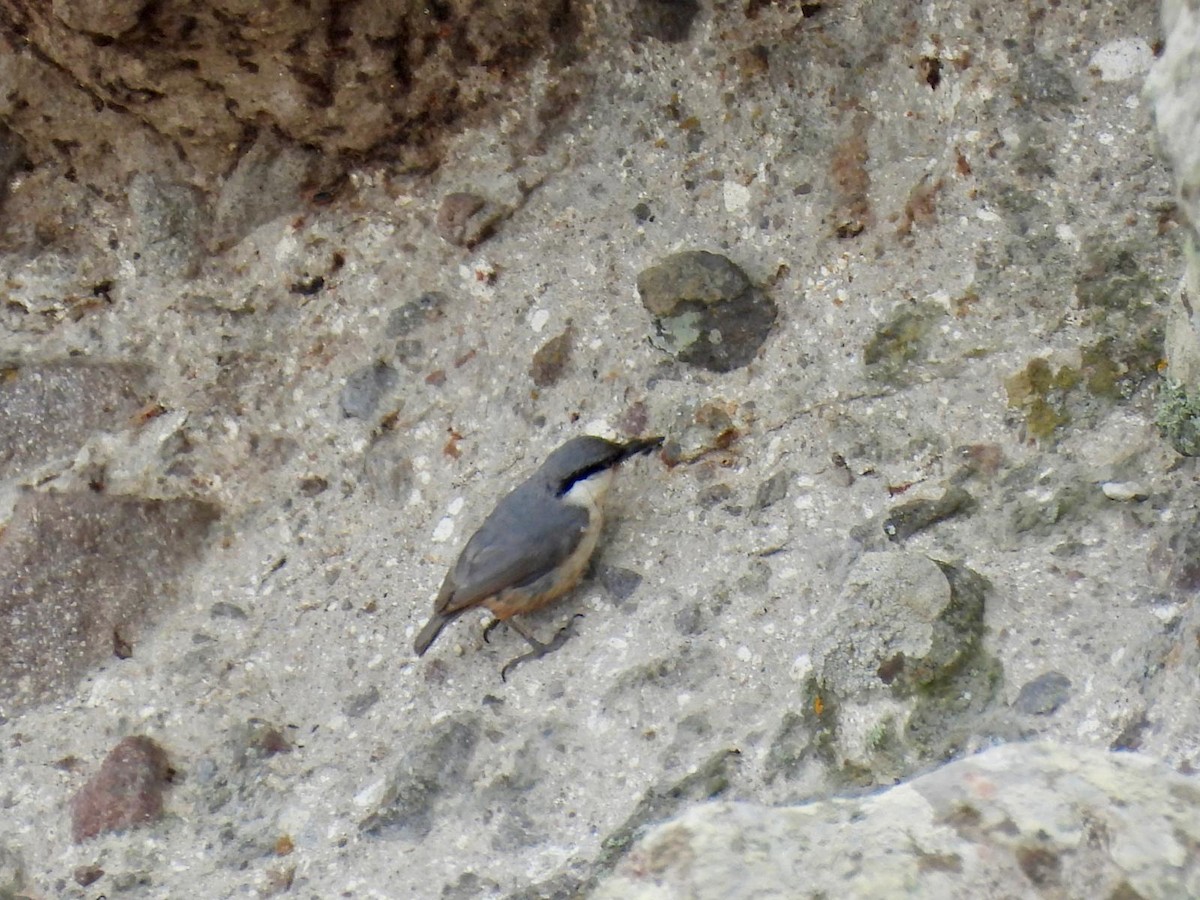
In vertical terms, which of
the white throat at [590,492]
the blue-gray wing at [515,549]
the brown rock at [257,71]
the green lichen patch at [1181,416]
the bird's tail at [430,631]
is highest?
the brown rock at [257,71]

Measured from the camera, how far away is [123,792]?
274 cm

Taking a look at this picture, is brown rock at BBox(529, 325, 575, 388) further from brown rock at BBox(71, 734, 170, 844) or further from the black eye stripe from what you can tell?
brown rock at BBox(71, 734, 170, 844)

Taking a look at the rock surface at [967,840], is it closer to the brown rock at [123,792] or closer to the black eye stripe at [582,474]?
the black eye stripe at [582,474]

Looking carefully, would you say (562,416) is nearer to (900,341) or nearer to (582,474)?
(582,474)

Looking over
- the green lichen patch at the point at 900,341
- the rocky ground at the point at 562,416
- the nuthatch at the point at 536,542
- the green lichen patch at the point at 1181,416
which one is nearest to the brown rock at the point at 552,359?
the rocky ground at the point at 562,416

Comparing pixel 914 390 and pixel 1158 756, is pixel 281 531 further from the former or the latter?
pixel 1158 756

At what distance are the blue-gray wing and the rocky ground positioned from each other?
0.33 ft

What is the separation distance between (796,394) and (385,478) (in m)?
0.96

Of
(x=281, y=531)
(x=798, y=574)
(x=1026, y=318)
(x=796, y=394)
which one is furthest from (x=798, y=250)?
(x=281, y=531)

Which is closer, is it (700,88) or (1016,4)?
(1016,4)

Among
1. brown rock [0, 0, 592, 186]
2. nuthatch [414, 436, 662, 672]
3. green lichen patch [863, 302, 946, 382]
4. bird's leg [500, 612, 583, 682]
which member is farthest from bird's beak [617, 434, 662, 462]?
brown rock [0, 0, 592, 186]

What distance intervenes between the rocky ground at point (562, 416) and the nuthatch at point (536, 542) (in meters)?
0.07

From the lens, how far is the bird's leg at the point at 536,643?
2.77m

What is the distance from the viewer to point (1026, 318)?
2.71m
